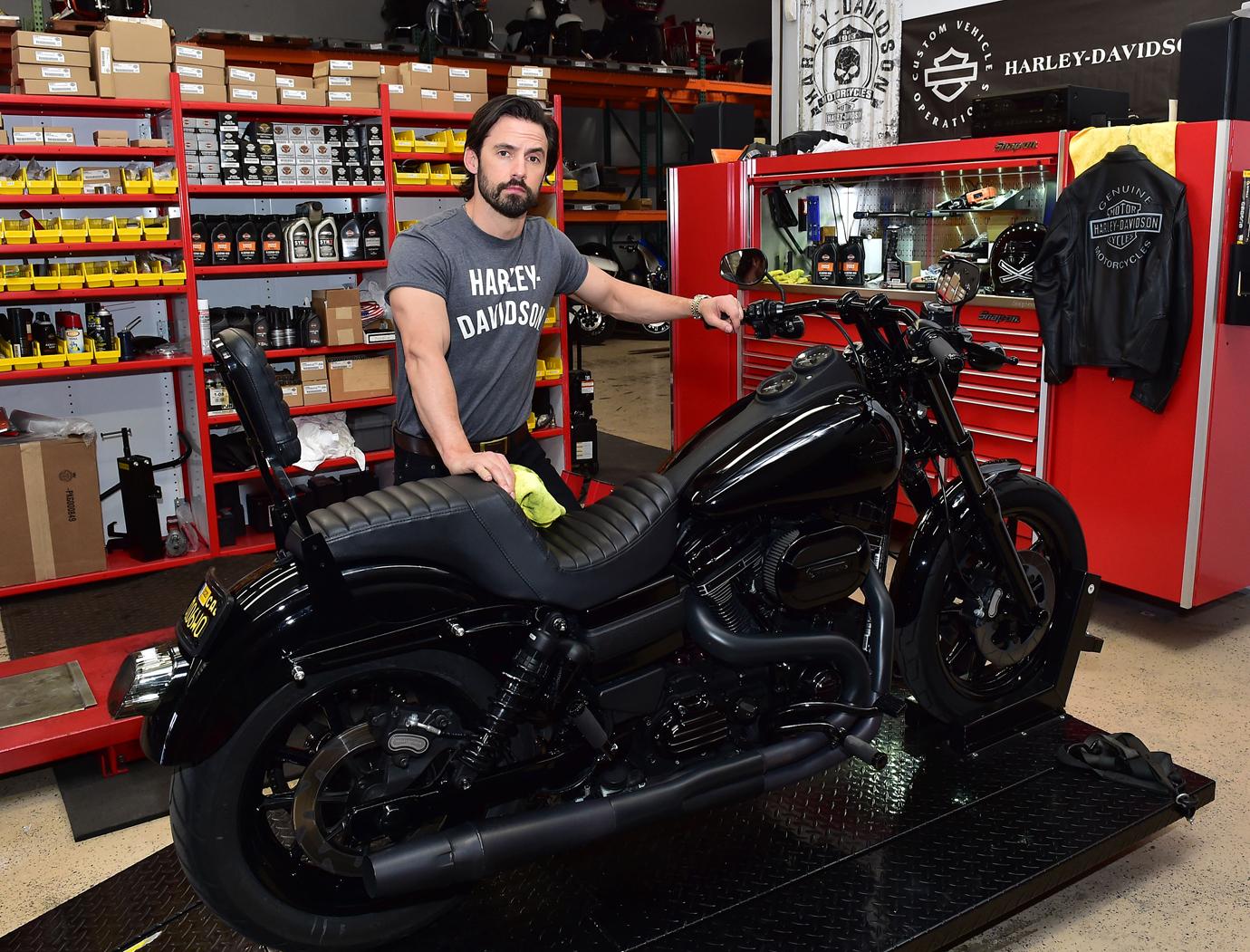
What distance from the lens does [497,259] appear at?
267 cm

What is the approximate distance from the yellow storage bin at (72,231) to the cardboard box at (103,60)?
52cm

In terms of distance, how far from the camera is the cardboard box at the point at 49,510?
13.7 ft

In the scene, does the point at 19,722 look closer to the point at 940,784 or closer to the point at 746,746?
the point at 746,746

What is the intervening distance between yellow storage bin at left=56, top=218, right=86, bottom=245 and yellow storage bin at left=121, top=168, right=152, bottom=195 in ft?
0.75

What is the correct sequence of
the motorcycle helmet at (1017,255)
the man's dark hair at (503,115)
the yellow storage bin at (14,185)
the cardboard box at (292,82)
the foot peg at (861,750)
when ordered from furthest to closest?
the cardboard box at (292,82), the yellow storage bin at (14,185), the motorcycle helmet at (1017,255), the man's dark hair at (503,115), the foot peg at (861,750)

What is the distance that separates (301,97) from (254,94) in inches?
8.0

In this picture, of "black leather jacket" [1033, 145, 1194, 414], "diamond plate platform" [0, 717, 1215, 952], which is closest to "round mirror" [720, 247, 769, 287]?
"diamond plate platform" [0, 717, 1215, 952]

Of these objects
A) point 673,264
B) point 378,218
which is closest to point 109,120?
point 378,218

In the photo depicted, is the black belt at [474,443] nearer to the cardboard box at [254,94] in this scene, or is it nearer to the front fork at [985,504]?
the front fork at [985,504]

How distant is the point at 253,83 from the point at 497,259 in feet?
8.53

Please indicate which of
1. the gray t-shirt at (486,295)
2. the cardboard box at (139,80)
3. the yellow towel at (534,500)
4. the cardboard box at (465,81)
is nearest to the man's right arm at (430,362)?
the gray t-shirt at (486,295)

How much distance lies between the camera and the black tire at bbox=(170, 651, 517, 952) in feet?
5.51

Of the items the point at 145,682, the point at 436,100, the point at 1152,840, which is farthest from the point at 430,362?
the point at 436,100

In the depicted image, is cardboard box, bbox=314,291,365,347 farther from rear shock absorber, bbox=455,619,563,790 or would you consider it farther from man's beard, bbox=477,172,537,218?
rear shock absorber, bbox=455,619,563,790
